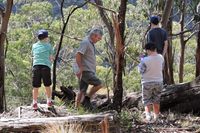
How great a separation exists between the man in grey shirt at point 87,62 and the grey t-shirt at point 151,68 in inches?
36.8

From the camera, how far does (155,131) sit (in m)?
6.07

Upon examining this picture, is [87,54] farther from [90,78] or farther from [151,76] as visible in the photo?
[151,76]

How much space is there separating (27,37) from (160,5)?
47.3 ft

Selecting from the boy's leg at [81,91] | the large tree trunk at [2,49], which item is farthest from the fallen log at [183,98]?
the large tree trunk at [2,49]

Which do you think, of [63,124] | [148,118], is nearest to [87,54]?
[148,118]

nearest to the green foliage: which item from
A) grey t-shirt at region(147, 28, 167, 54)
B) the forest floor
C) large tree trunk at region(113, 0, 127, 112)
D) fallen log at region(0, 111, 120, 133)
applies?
grey t-shirt at region(147, 28, 167, 54)

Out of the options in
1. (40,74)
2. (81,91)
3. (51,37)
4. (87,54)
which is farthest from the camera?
(51,37)

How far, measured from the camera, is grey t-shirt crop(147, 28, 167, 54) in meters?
7.96

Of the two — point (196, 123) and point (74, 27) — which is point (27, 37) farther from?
point (196, 123)

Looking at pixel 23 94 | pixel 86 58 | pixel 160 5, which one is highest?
pixel 160 5

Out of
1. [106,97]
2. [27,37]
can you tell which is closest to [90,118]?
[106,97]

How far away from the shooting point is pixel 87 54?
7.59 meters

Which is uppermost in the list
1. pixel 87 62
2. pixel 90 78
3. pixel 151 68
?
pixel 87 62

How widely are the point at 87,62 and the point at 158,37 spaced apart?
1378 millimetres
